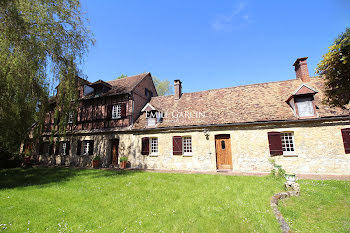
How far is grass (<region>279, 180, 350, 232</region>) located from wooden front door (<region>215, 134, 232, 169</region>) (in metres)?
4.98

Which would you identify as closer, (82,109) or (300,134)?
(300,134)

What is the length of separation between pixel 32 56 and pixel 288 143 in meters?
A: 14.9

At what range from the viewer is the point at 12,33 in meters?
7.04

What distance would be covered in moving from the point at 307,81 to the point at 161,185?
44.5 feet

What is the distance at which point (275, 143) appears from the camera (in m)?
10.3

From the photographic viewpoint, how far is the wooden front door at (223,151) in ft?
37.6

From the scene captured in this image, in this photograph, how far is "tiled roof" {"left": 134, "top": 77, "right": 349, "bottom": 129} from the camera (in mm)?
11062

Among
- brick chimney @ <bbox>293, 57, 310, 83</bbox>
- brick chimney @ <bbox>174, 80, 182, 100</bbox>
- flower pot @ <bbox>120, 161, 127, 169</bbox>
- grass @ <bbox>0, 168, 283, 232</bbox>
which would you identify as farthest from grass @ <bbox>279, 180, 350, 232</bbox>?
brick chimney @ <bbox>174, 80, 182, 100</bbox>

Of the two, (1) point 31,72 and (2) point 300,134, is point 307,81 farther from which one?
(1) point 31,72

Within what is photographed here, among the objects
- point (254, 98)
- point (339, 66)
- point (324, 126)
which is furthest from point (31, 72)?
point (324, 126)

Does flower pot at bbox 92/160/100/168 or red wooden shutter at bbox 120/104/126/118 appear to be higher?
red wooden shutter at bbox 120/104/126/118

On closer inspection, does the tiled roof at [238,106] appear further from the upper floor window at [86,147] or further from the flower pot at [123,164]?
the upper floor window at [86,147]

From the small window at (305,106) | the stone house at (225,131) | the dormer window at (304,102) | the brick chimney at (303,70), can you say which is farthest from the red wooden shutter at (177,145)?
the brick chimney at (303,70)

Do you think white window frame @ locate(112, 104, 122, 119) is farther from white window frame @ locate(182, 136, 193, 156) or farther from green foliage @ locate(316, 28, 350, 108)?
green foliage @ locate(316, 28, 350, 108)
